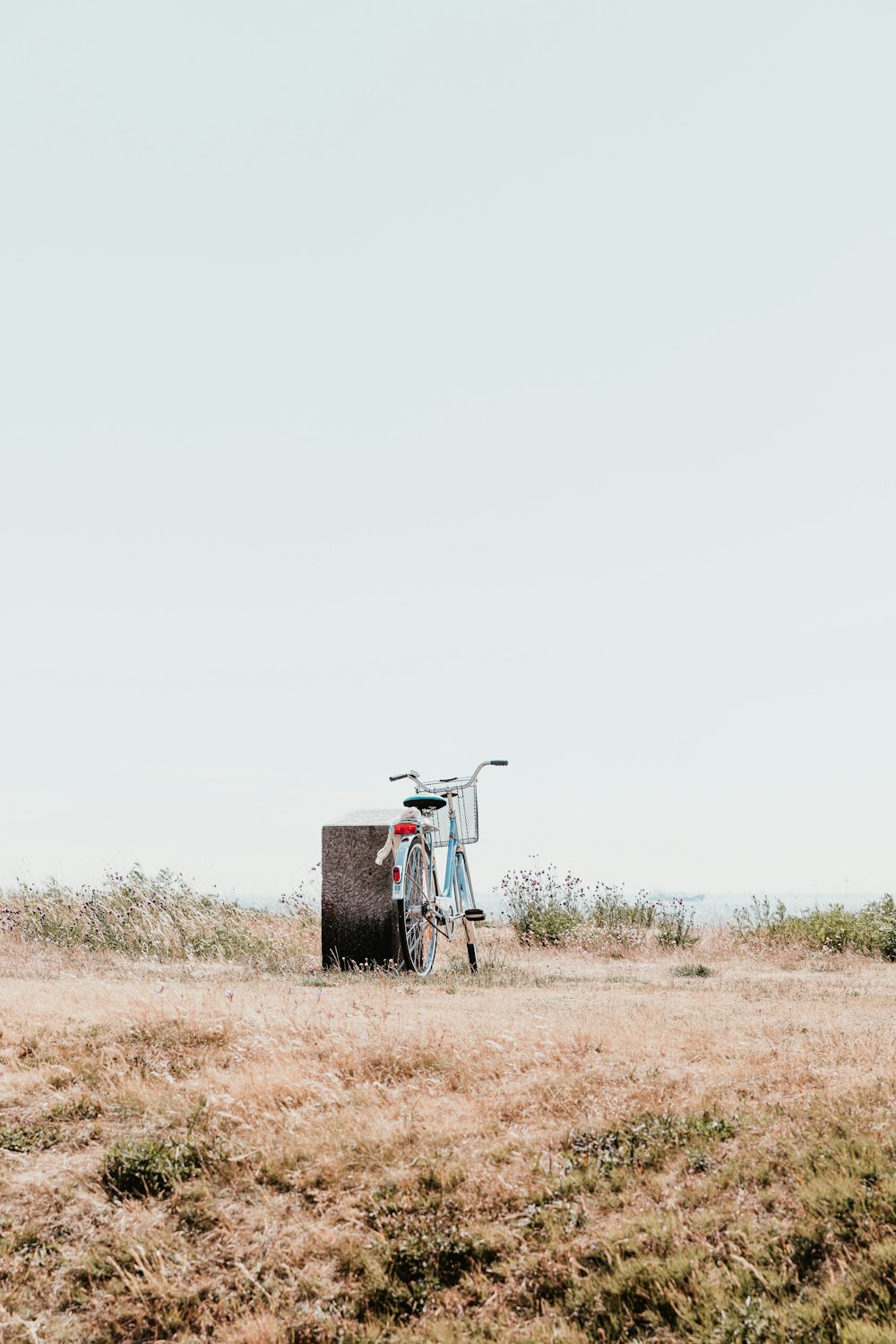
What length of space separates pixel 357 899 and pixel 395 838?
1.06 metres

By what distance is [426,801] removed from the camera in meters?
12.0

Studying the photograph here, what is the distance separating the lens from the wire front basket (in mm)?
12242

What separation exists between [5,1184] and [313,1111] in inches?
65.9

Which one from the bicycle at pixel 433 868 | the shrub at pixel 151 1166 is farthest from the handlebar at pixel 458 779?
the shrub at pixel 151 1166

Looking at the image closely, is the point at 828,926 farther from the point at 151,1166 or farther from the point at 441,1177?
the point at 151,1166

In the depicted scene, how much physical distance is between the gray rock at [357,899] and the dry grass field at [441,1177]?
422 cm

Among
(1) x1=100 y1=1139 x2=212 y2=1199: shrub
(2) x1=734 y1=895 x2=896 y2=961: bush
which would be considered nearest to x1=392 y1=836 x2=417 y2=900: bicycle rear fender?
(1) x1=100 y1=1139 x2=212 y2=1199: shrub

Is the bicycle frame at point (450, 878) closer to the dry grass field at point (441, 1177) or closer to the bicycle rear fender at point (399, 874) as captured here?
the bicycle rear fender at point (399, 874)

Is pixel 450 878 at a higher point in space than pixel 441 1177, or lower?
higher

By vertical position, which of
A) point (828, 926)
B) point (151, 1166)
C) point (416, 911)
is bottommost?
point (151, 1166)

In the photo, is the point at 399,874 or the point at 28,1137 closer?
the point at 28,1137

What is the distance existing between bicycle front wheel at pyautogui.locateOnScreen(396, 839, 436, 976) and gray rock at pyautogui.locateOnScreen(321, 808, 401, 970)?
31cm

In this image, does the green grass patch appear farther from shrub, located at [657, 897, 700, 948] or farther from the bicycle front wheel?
shrub, located at [657, 897, 700, 948]

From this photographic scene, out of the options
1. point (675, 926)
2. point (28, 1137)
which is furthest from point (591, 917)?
point (28, 1137)
